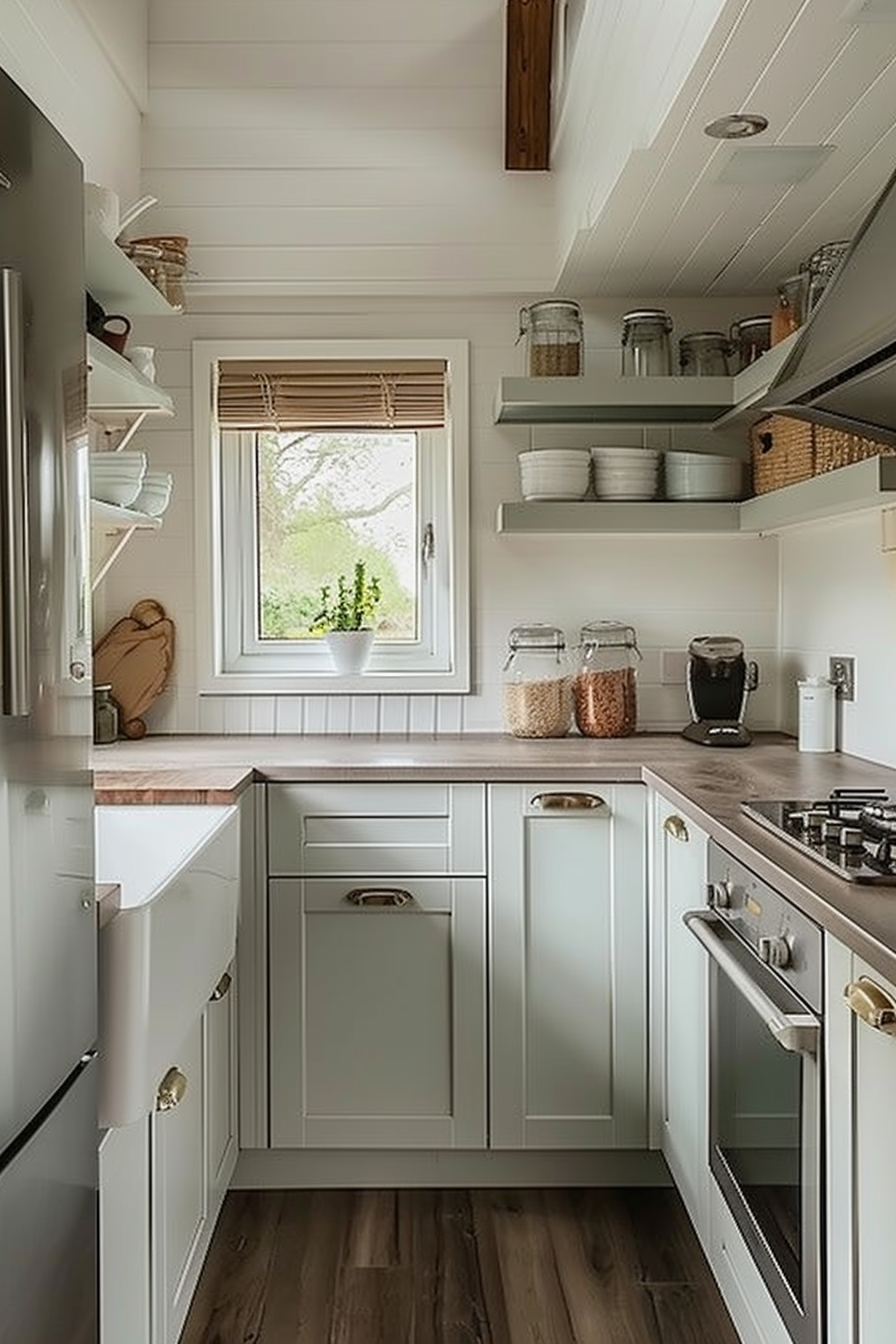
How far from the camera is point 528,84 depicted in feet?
11.3

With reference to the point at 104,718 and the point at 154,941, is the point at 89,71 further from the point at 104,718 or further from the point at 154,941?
the point at 154,941

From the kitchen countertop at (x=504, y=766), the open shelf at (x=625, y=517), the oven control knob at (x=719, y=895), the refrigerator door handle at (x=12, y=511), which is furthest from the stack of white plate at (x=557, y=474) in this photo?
the refrigerator door handle at (x=12, y=511)

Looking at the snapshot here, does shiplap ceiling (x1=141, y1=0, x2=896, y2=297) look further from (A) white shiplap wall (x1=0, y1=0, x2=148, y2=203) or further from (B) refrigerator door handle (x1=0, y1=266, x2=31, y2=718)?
(B) refrigerator door handle (x1=0, y1=266, x2=31, y2=718)

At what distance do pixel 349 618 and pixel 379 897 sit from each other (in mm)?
933

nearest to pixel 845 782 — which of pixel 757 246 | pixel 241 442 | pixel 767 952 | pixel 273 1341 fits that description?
pixel 767 952

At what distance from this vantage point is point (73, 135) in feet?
9.57

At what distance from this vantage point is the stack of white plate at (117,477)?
2750mm

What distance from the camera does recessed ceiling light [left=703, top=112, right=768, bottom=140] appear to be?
7.17 feet

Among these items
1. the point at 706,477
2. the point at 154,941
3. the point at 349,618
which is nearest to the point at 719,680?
the point at 706,477

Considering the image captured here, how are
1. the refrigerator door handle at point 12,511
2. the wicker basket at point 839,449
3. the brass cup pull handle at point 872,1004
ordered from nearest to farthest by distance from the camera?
the refrigerator door handle at point 12,511 → the brass cup pull handle at point 872,1004 → the wicker basket at point 839,449

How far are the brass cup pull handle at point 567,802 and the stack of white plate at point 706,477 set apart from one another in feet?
2.92

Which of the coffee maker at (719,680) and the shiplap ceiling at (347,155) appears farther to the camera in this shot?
the shiplap ceiling at (347,155)

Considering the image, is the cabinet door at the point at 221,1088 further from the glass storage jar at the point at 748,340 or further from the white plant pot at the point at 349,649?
the glass storage jar at the point at 748,340

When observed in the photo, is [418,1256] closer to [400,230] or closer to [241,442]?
[241,442]
